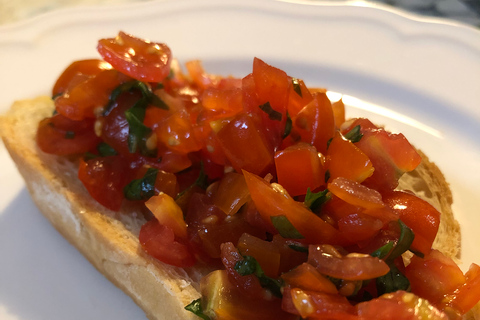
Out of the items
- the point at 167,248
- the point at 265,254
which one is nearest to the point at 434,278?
the point at 265,254

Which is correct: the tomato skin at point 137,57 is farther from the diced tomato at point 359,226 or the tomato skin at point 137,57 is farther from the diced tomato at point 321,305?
the diced tomato at point 321,305

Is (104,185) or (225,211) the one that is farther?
(104,185)

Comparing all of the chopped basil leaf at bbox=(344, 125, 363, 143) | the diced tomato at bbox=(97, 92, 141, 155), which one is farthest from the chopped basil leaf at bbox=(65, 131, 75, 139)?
the chopped basil leaf at bbox=(344, 125, 363, 143)

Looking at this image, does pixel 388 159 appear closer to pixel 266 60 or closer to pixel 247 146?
pixel 247 146

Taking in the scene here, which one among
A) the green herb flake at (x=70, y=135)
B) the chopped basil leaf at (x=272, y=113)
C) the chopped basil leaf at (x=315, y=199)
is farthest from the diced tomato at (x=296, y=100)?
the green herb flake at (x=70, y=135)

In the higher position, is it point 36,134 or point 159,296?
point 36,134

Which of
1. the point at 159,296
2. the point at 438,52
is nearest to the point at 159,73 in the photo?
the point at 159,296

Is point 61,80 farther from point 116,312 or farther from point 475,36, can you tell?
point 475,36

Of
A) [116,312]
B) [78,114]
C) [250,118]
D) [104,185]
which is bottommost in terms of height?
[116,312]
